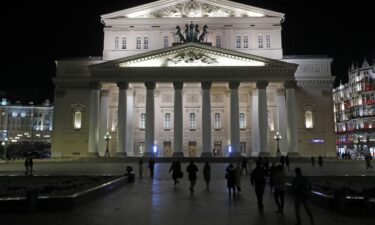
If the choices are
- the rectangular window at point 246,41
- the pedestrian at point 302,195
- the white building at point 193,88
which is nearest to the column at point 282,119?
the white building at point 193,88

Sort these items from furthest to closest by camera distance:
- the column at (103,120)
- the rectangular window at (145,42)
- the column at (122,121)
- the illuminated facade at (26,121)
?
the illuminated facade at (26,121) < the rectangular window at (145,42) < the column at (103,120) < the column at (122,121)

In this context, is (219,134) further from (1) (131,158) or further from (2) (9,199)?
(2) (9,199)

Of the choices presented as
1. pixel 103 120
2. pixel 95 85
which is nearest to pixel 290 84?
pixel 95 85

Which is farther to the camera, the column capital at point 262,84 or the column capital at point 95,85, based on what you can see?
the column capital at point 95,85

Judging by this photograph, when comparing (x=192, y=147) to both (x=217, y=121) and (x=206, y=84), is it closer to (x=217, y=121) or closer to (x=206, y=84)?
(x=217, y=121)

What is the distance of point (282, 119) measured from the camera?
5203cm

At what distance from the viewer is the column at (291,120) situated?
4875cm

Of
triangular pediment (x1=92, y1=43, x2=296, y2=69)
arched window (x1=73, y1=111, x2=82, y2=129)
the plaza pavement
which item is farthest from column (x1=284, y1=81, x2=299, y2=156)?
the plaza pavement

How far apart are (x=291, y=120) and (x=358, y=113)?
51.1 m

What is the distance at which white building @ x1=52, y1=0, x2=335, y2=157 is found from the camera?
161 ft

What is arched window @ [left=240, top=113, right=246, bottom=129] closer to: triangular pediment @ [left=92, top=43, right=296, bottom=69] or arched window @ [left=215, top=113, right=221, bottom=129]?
arched window @ [left=215, top=113, right=221, bottom=129]

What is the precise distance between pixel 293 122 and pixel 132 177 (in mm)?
30712

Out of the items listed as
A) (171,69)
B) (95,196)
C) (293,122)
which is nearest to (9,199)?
(95,196)

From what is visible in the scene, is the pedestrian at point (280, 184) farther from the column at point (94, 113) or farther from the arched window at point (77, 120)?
the arched window at point (77, 120)
